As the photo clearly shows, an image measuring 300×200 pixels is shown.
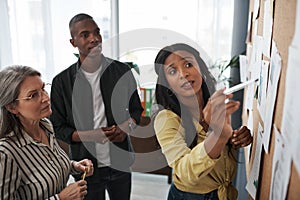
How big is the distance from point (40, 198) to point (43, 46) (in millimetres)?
2163

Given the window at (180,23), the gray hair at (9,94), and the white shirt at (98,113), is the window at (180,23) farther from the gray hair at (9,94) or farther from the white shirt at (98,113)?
the gray hair at (9,94)

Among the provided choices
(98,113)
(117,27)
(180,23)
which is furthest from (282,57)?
(117,27)

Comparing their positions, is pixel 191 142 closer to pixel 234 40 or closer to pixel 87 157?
pixel 87 157

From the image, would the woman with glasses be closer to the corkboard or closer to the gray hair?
the gray hair

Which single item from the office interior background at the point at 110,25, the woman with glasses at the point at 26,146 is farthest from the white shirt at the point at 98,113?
the office interior background at the point at 110,25

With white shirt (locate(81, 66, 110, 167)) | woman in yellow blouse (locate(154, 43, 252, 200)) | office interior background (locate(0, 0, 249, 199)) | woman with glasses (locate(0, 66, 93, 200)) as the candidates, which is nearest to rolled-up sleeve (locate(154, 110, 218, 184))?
woman in yellow blouse (locate(154, 43, 252, 200))

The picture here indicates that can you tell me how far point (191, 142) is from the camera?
3.56 feet

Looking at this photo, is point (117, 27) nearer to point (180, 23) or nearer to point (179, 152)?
point (180, 23)

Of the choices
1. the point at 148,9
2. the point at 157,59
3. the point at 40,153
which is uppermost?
the point at 148,9

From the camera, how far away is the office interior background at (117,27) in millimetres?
2904

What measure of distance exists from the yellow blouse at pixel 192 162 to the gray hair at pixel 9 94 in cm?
58

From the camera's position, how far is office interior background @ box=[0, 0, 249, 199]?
114 inches

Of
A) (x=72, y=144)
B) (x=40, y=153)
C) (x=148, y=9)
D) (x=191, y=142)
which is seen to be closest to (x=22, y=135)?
(x=40, y=153)

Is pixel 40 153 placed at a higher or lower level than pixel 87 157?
higher
